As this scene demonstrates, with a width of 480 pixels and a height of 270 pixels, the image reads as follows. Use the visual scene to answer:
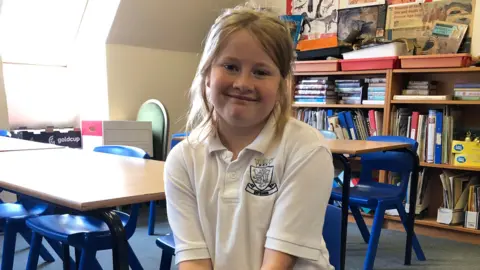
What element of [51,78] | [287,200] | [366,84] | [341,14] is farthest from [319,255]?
[51,78]

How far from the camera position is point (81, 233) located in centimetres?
134

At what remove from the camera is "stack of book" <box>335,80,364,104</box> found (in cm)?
304

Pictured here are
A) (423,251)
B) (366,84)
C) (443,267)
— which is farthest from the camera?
(366,84)

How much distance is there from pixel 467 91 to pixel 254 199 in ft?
7.32

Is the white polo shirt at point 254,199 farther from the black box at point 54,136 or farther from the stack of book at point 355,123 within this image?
the black box at point 54,136

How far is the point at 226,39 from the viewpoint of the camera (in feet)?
2.99

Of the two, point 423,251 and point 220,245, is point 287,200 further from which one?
point 423,251

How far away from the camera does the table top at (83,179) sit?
974 millimetres

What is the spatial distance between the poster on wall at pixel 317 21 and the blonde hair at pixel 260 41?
232cm

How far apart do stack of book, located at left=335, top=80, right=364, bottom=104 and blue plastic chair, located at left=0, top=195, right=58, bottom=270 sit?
2156 millimetres

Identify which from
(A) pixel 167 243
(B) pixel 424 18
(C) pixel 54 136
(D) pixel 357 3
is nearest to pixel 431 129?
(B) pixel 424 18

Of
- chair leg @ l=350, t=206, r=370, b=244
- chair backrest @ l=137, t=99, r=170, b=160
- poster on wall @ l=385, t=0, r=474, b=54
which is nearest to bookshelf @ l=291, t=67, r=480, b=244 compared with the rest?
poster on wall @ l=385, t=0, r=474, b=54

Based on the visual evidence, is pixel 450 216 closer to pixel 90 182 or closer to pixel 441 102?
pixel 441 102

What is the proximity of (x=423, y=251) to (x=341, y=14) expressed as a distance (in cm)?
179
